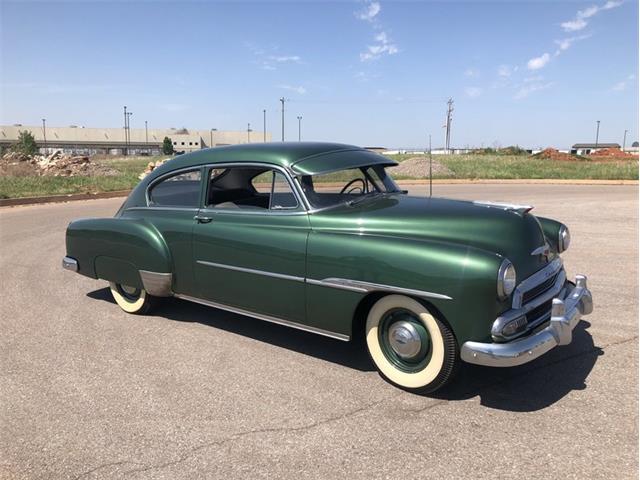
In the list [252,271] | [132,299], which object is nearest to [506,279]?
[252,271]

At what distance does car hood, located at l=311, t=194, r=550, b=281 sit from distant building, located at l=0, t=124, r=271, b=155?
11024 centimetres

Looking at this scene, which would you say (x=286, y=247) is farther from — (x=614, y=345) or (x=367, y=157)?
(x=614, y=345)

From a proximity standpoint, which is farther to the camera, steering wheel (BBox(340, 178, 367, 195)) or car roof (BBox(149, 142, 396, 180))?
steering wheel (BBox(340, 178, 367, 195))

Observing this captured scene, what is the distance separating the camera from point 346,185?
4.16 m

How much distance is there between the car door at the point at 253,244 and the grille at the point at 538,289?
1.46m

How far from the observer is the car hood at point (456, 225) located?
124 inches

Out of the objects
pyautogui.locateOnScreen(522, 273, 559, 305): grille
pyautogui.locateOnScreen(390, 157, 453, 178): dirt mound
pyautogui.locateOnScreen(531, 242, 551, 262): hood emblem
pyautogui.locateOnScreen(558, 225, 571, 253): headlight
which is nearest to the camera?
pyautogui.locateOnScreen(522, 273, 559, 305): grille

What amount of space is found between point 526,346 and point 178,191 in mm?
3163

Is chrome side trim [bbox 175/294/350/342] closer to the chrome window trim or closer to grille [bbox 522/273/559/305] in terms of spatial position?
the chrome window trim

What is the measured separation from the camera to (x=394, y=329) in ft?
10.5

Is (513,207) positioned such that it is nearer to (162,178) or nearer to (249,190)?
(249,190)

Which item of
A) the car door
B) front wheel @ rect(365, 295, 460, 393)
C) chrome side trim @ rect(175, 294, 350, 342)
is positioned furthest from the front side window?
front wheel @ rect(365, 295, 460, 393)

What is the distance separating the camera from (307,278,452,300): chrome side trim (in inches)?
116

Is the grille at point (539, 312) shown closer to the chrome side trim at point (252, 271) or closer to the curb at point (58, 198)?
the chrome side trim at point (252, 271)
